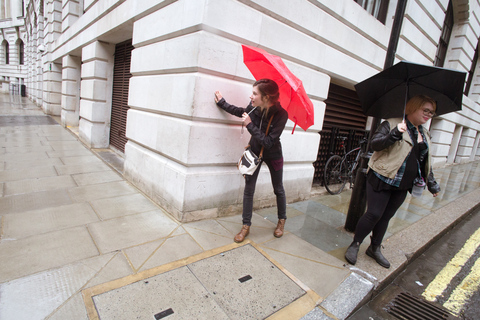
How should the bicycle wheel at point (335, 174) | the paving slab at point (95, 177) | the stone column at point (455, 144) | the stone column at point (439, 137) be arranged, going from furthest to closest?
the stone column at point (455, 144), the stone column at point (439, 137), the bicycle wheel at point (335, 174), the paving slab at point (95, 177)

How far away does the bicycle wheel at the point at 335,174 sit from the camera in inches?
223

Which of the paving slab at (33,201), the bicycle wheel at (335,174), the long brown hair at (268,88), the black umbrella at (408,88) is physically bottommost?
the paving slab at (33,201)

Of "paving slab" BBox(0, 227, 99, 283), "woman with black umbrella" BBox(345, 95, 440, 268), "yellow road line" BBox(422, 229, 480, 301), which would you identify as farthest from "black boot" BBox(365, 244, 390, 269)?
"paving slab" BBox(0, 227, 99, 283)

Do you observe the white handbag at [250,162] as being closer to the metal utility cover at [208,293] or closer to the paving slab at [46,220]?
the metal utility cover at [208,293]

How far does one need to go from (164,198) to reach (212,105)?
1504 mm

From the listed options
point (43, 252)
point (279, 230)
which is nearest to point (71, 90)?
A: point (43, 252)

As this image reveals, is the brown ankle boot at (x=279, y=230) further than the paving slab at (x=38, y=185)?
No

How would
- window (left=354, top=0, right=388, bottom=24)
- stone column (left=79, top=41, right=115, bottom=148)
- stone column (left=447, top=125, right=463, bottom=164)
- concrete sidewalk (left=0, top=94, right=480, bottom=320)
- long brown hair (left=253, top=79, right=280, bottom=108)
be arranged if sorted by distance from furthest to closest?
stone column (left=447, top=125, right=463, bottom=164)
stone column (left=79, top=41, right=115, bottom=148)
window (left=354, top=0, right=388, bottom=24)
long brown hair (left=253, top=79, right=280, bottom=108)
concrete sidewalk (left=0, top=94, right=480, bottom=320)

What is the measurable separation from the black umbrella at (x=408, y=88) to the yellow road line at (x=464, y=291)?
78.2 inches

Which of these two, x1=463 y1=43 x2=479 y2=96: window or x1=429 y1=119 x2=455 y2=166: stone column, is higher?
x1=463 y1=43 x2=479 y2=96: window

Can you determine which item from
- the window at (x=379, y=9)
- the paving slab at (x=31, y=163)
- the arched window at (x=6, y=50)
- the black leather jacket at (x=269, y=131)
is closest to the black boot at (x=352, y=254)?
the black leather jacket at (x=269, y=131)

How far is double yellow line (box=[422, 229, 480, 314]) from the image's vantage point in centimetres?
270

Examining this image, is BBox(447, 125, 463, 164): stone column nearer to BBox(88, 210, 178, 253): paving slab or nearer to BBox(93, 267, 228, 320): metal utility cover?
BBox(88, 210, 178, 253): paving slab

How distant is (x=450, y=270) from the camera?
3316 millimetres
